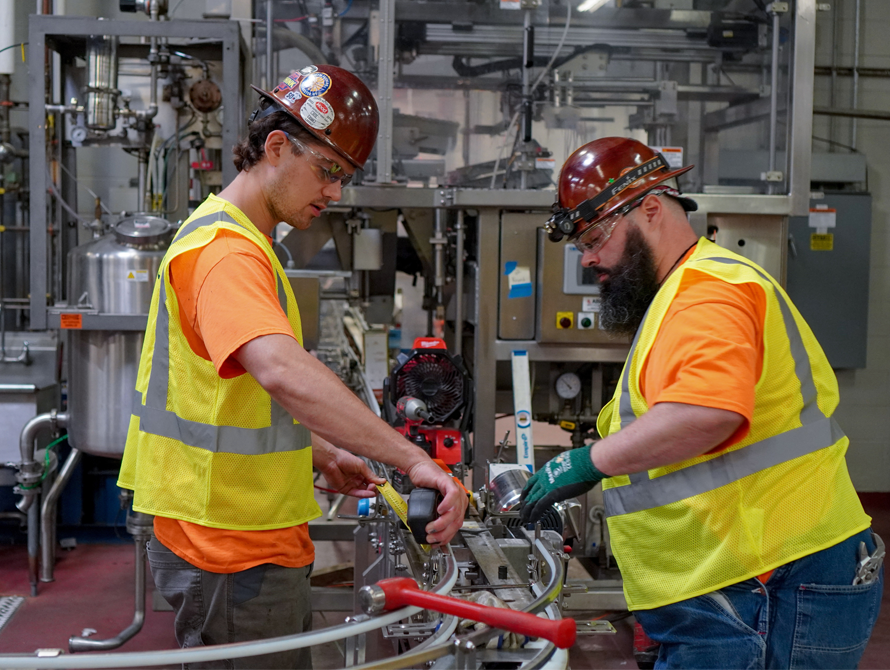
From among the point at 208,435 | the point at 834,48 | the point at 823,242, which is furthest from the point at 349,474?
the point at 834,48

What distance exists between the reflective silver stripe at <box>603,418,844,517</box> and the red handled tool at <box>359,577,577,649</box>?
1.24ft

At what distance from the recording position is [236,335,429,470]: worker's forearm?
1.18m

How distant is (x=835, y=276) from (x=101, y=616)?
13.4 feet

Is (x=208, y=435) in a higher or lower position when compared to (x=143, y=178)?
lower

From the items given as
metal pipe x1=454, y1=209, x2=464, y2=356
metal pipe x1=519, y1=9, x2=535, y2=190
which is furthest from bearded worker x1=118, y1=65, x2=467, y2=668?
metal pipe x1=519, y1=9, x2=535, y2=190

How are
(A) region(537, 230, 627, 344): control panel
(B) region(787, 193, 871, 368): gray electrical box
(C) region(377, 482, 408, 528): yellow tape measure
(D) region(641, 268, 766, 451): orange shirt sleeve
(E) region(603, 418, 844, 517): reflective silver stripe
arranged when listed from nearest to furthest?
(D) region(641, 268, 766, 451): orange shirt sleeve < (E) region(603, 418, 844, 517): reflective silver stripe < (C) region(377, 482, 408, 528): yellow tape measure < (A) region(537, 230, 627, 344): control panel < (B) region(787, 193, 871, 368): gray electrical box

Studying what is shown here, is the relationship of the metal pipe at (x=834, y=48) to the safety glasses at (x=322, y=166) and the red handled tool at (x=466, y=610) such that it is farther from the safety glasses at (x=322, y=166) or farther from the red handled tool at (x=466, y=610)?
the red handled tool at (x=466, y=610)

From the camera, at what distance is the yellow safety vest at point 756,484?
131 cm

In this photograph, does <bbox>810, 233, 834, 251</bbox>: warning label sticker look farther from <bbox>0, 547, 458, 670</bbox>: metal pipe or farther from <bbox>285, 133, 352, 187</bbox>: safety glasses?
<bbox>0, 547, 458, 670</bbox>: metal pipe

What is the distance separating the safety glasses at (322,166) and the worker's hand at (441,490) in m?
0.53

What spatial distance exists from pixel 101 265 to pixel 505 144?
1.59 metres

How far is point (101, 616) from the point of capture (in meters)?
3.33

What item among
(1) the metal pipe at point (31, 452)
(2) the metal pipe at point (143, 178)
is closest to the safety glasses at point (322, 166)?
(2) the metal pipe at point (143, 178)

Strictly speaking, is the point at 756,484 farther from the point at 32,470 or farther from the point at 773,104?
the point at 32,470
